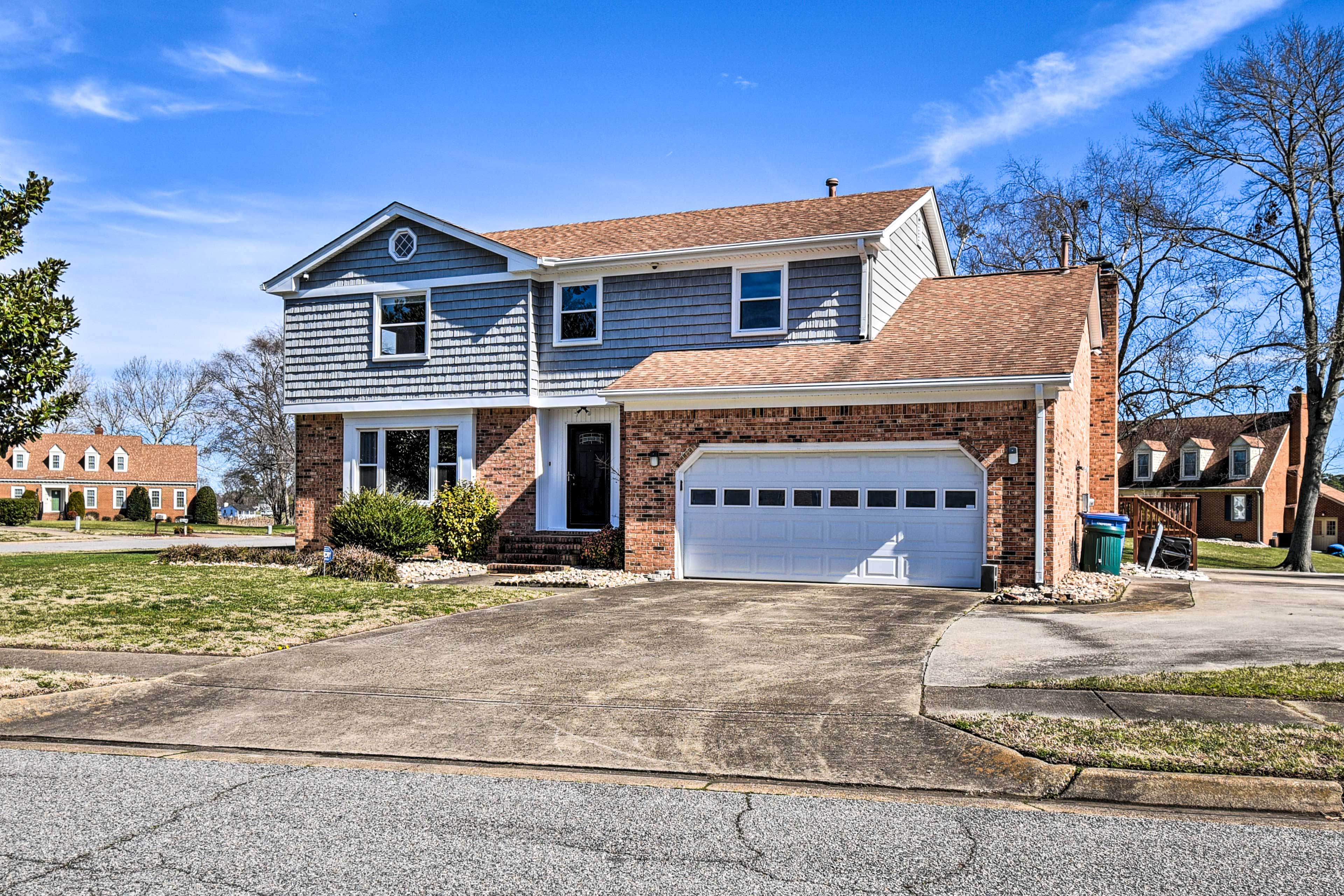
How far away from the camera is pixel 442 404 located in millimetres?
19828

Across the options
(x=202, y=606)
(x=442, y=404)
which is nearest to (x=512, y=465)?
(x=442, y=404)

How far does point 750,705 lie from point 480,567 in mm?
11497

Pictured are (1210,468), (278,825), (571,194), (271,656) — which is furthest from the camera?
(1210,468)

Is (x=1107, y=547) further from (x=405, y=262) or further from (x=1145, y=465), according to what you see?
(x=1145, y=465)

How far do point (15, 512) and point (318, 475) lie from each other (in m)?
38.2

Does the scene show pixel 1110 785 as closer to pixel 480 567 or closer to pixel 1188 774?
pixel 1188 774

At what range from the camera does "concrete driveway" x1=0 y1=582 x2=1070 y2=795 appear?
6.35 metres

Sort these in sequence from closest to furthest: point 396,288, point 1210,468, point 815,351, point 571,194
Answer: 1. point 815,351
2. point 396,288
3. point 571,194
4. point 1210,468

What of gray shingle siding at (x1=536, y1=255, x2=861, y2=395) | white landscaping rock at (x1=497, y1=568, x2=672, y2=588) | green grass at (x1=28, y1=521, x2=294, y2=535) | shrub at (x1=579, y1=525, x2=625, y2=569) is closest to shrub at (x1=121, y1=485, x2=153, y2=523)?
green grass at (x1=28, y1=521, x2=294, y2=535)

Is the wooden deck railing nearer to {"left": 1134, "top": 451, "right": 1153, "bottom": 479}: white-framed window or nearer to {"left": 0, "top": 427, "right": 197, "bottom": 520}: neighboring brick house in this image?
{"left": 1134, "top": 451, "right": 1153, "bottom": 479}: white-framed window

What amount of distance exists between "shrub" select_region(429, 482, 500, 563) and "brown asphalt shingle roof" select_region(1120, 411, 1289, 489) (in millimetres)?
34346

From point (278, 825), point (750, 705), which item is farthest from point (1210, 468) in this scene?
point (278, 825)

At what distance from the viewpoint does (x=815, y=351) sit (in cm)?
1769

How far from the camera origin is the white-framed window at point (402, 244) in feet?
66.9
